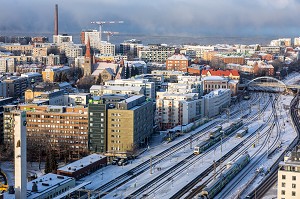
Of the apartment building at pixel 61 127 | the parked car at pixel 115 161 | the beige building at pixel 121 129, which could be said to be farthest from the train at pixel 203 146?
the apartment building at pixel 61 127

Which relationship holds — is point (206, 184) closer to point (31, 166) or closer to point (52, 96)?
point (31, 166)

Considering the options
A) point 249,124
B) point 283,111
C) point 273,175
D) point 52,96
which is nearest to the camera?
point 273,175

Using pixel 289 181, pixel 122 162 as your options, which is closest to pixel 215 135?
pixel 122 162

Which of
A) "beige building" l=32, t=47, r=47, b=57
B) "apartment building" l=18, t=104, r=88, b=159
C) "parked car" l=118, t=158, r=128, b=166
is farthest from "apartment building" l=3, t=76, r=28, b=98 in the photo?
"beige building" l=32, t=47, r=47, b=57

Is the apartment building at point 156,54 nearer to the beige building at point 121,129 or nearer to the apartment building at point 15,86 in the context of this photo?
the apartment building at point 15,86

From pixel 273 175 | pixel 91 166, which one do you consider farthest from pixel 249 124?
pixel 91 166

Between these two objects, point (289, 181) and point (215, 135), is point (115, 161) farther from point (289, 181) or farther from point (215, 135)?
point (289, 181)
